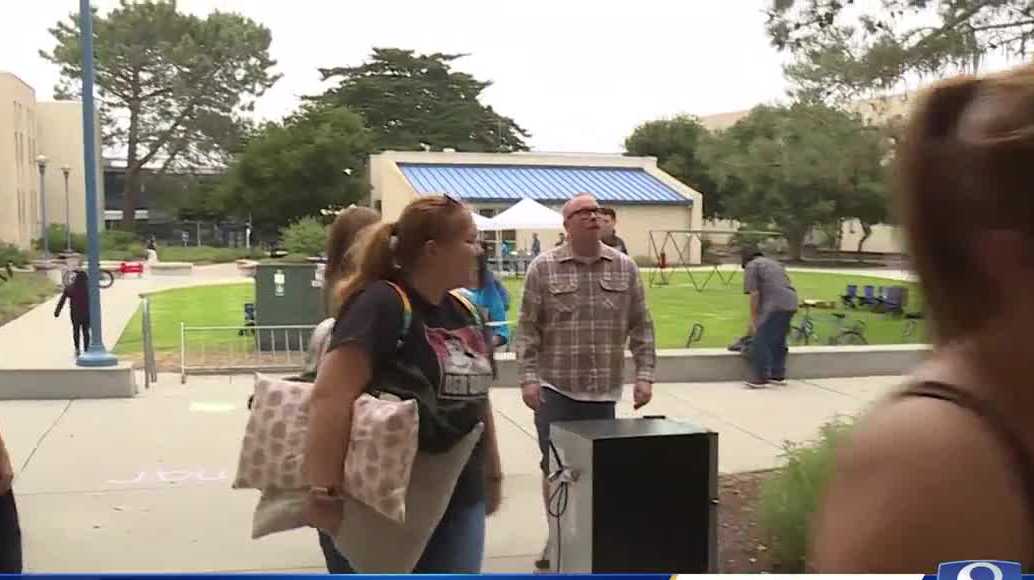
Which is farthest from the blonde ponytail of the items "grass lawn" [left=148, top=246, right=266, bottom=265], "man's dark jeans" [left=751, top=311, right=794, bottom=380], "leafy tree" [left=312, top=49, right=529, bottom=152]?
"grass lawn" [left=148, top=246, right=266, bottom=265]

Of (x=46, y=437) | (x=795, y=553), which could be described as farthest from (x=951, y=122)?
(x=46, y=437)

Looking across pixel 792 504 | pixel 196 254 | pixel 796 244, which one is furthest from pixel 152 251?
pixel 792 504

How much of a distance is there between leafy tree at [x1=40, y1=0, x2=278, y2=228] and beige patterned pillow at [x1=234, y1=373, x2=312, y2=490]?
10297 mm

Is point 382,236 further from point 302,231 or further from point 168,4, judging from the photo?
point 168,4

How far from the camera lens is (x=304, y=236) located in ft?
45.7

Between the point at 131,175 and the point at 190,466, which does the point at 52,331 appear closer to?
the point at 131,175

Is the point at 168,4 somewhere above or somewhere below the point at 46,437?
above

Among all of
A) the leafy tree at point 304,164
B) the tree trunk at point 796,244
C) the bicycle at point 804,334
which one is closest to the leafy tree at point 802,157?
the tree trunk at point 796,244

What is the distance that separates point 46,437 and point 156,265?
2184cm

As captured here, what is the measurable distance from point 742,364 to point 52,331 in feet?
32.7

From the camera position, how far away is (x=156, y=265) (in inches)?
1090

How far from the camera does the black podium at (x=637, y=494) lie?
3486mm

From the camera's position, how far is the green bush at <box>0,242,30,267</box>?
17.5 metres

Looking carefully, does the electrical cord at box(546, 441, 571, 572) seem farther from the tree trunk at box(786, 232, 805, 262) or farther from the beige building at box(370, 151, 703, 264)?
the beige building at box(370, 151, 703, 264)
